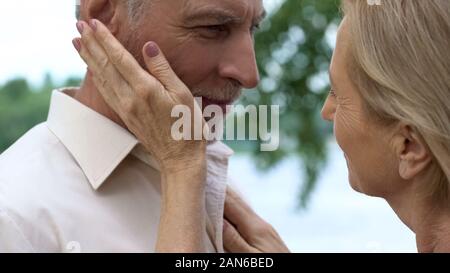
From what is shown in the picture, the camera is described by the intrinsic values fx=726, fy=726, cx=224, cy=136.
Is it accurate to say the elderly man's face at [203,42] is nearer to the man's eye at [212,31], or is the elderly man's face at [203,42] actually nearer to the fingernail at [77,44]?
the man's eye at [212,31]

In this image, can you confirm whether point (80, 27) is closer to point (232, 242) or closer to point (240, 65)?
point (240, 65)

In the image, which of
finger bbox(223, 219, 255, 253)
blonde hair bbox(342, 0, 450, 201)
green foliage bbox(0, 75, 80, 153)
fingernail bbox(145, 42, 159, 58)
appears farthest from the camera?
green foliage bbox(0, 75, 80, 153)

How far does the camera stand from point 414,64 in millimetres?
1010

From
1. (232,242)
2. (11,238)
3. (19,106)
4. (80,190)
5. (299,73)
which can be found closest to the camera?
(11,238)

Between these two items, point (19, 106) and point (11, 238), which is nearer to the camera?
point (11, 238)

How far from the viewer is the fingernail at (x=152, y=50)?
1.22 m

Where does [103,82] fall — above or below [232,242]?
above

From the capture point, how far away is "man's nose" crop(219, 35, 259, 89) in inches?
51.3

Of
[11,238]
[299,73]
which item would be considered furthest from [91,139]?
[299,73]

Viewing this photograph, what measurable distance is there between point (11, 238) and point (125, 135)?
28 centimetres

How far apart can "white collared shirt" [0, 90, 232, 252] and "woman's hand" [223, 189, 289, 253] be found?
4 centimetres

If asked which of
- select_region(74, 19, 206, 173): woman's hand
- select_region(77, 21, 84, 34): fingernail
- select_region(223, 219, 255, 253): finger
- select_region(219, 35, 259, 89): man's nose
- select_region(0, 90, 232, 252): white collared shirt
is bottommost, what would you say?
select_region(223, 219, 255, 253): finger

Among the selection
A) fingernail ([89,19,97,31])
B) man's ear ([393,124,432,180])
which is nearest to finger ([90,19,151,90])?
fingernail ([89,19,97,31])

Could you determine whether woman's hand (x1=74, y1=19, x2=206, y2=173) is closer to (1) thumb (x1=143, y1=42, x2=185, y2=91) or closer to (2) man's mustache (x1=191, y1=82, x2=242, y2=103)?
(1) thumb (x1=143, y1=42, x2=185, y2=91)
